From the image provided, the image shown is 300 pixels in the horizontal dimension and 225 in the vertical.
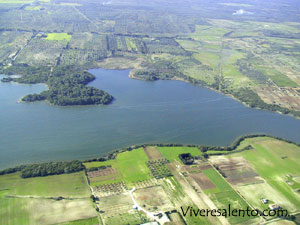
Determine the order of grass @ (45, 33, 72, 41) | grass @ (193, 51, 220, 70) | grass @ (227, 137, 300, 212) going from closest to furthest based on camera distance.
A: 1. grass @ (227, 137, 300, 212)
2. grass @ (193, 51, 220, 70)
3. grass @ (45, 33, 72, 41)

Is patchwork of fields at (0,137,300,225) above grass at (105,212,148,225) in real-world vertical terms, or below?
above

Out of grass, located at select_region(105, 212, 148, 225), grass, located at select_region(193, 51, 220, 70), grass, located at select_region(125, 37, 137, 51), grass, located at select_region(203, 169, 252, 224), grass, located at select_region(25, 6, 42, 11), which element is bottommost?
grass, located at select_region(105, 212, 148, 225)

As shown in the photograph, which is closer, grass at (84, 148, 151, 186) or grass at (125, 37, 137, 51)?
grass at (84, 148, 151, 186)

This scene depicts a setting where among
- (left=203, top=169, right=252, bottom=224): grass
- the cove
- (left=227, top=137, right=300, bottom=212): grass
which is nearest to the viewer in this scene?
(left=203, top=169, right=252, bottom=224): grass

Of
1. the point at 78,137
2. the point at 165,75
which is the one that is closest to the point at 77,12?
the point at 165,75

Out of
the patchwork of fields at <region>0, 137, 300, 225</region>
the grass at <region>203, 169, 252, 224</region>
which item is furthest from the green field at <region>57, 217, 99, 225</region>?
the grass at <region>203, 169, 252, 224</region>

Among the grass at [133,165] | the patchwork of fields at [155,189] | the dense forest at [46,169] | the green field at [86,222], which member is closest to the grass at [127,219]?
the patchwork of fields at [155,189]

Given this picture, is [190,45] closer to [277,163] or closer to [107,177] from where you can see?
[277,163]

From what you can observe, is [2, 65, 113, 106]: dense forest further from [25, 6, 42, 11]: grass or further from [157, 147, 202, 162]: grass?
[25, 6, 42, 11]: grass
